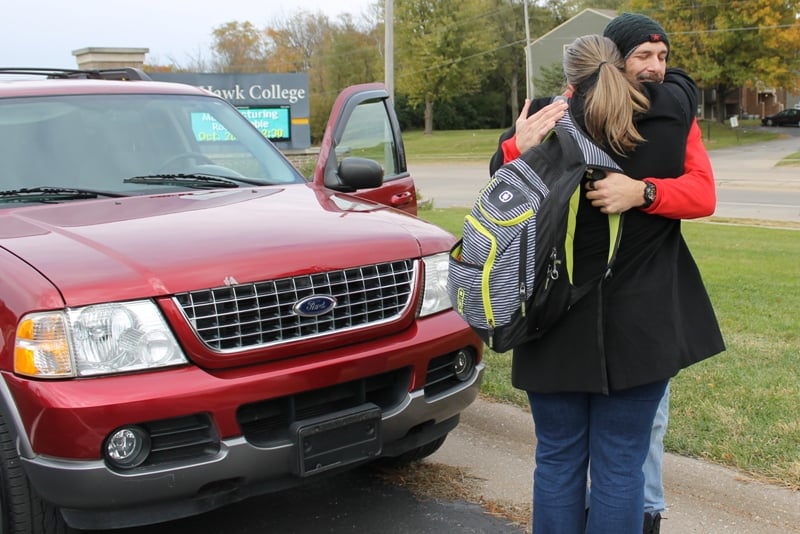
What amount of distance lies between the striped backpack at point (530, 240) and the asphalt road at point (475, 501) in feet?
4.37

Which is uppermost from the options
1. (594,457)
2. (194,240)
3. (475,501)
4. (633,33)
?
(633,33)

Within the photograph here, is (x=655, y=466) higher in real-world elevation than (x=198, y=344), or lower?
lower

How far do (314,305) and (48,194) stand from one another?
1558 mm

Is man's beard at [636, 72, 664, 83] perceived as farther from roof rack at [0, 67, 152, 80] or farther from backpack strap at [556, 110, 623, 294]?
roof rack at [0, 67, 152, 80]

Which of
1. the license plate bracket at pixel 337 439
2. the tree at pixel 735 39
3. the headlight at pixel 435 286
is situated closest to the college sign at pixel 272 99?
the headlight at pixel 435 286

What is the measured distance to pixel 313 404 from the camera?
3025mm

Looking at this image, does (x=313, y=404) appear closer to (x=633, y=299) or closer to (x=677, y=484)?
(x=633, y=299)

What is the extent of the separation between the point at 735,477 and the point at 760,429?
18.1 inches

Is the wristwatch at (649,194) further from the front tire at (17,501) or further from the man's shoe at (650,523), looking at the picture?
the front tire at (17,501)

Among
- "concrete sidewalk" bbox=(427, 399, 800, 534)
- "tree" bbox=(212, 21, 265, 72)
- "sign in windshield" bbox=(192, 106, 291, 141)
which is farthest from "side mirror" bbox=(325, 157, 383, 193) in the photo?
"tree" bbox=(212, 21, 265, 72)

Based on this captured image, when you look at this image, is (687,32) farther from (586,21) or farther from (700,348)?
(700,348)

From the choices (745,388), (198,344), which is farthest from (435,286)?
(745,388)

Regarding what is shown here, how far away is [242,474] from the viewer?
110 inches

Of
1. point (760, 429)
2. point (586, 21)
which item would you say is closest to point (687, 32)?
point (586, 21)
